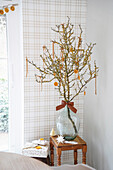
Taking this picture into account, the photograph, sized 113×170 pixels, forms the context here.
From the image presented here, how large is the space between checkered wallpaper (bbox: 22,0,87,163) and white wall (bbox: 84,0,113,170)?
21 cm

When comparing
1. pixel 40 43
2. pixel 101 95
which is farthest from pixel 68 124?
pixel 40 43

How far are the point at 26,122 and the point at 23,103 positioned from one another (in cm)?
22

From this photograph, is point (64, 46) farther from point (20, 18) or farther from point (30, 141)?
point (30, 141)

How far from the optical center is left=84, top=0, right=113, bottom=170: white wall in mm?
1977

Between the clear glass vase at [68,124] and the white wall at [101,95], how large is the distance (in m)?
0.31

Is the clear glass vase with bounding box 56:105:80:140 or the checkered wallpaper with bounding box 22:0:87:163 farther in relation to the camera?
the checkered wallpaper with bounding box 22:0:87:163

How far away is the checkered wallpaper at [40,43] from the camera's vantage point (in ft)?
7.52

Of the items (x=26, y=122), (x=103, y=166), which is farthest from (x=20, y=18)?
(x=103, y=166)

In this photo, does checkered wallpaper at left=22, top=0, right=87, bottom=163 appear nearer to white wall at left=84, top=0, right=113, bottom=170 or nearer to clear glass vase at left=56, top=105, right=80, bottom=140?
white wall at left=84, top=0, right=113, bottom=170

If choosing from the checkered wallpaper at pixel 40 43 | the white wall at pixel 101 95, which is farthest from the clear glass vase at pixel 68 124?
the checkered wallpaper at pixel 40 43

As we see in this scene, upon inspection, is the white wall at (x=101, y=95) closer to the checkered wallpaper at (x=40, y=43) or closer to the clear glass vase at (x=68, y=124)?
the checkered wallpaper at (x=40, y=43)

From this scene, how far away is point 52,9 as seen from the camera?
2334mm

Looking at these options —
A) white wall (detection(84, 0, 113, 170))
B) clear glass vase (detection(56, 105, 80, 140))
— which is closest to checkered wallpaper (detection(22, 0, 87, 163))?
white wall (detection(84, 0, 113, 170))

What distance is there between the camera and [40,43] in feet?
7.70
